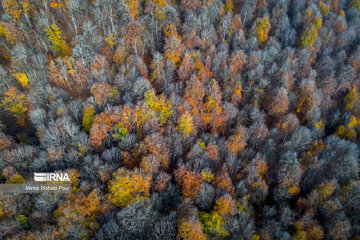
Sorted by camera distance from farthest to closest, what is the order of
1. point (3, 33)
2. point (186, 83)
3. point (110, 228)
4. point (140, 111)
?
point (186, 83), point (3, 33), point (140, 111), point (110, 228)

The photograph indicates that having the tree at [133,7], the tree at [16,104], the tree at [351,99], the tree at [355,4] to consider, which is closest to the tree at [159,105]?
the tree at [133,7]

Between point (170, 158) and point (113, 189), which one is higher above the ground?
point (170, 158)

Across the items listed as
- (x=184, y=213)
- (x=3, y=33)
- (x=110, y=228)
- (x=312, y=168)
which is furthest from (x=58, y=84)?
(x=312, y=168)

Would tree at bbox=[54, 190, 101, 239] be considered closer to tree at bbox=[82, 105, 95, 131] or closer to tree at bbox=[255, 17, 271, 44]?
tree at bbox=[82, 105, 95, 131]

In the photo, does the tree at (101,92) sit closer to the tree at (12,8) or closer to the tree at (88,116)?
the tree at (88,116)

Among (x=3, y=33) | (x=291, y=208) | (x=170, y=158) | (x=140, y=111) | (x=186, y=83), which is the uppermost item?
(x=3, y=33)

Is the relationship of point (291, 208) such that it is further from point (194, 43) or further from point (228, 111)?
point (194, 43)
